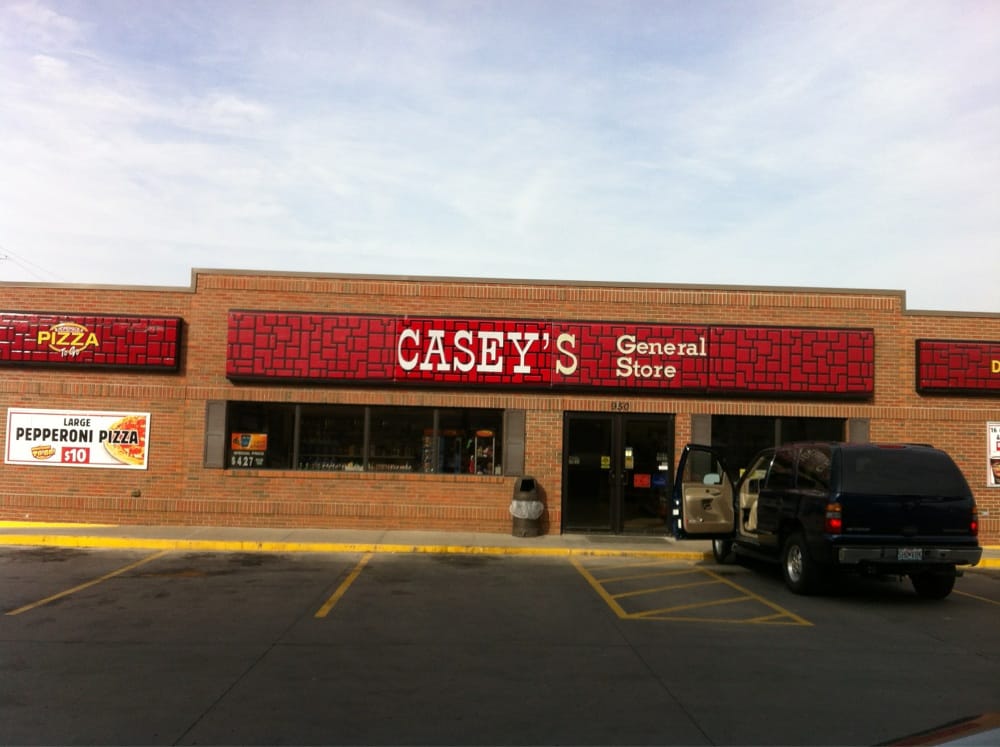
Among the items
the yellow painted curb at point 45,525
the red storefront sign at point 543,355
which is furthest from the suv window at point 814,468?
the yellow painted curb at point 45,525

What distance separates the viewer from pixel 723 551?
548 inches

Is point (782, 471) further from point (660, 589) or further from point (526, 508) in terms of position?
point (526, 508)

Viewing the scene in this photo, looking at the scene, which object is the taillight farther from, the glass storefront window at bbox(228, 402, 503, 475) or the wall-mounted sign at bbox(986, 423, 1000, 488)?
the wall-mounted sign at bbox(986, 423, 1000, 488)

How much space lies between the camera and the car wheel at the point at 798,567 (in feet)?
36.1

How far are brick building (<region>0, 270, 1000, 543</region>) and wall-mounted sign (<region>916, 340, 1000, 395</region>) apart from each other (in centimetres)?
4

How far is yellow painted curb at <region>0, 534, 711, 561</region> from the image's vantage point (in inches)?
573

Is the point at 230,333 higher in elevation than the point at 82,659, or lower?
higher

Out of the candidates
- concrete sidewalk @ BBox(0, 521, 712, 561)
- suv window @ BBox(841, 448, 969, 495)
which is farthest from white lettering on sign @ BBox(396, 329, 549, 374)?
suv window @ BBox(841, 448, 969, 495)

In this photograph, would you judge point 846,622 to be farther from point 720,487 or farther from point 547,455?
point 547,455

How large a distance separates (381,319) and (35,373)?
691 cm

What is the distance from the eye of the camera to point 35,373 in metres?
16.8

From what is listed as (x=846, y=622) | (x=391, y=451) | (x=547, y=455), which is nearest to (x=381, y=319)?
(x=391, y=451)

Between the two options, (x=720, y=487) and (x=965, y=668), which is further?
(x=720, y=487)

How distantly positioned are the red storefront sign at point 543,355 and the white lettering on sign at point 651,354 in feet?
0.06
